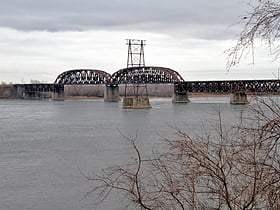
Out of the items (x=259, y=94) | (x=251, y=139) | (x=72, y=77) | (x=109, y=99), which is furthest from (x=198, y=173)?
(x=72, y=77)

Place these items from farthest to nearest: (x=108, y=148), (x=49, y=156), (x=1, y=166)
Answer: (x=108, y=148), (x=49, y=156), (x=1, y=166)

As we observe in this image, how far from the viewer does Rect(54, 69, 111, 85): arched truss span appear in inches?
5743

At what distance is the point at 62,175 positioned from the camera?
65.6 ft

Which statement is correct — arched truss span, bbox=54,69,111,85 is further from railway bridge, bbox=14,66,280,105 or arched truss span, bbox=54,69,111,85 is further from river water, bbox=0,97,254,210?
river water, bbox=0,97,254,210

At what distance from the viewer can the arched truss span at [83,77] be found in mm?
145875

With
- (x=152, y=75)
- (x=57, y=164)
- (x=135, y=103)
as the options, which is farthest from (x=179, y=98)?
(x=57, y=164)

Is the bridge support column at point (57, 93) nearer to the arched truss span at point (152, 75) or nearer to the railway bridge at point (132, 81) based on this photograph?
the railway bridge at point (132, 81)

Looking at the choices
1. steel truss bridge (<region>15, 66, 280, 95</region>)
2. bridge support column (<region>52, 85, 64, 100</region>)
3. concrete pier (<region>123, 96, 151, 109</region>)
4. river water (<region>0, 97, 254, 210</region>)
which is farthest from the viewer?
bridge support column (<region>52, 85, 64, 100</region>)

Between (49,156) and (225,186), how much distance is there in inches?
841

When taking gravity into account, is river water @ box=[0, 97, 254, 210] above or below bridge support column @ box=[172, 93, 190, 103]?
above

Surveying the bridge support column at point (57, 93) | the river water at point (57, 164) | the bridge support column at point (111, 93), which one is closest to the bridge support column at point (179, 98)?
the bridge support column at point (111, 93)

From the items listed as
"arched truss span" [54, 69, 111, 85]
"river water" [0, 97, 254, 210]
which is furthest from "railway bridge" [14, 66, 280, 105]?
"river water" [0, 97, 254, 210]

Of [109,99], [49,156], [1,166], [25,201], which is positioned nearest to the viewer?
[25,201]

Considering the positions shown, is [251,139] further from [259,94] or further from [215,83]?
[215,83]
